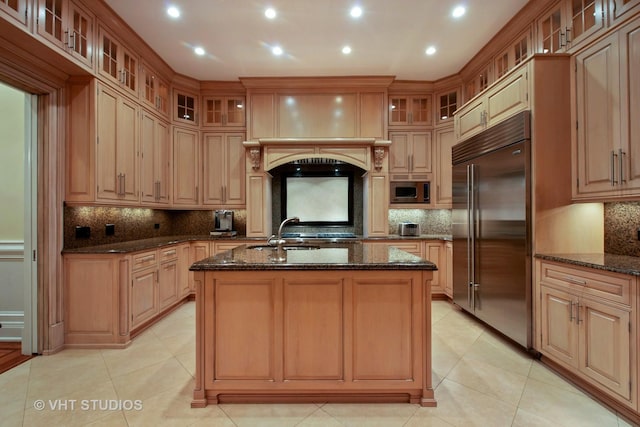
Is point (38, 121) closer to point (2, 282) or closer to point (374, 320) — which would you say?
point (2, 282)

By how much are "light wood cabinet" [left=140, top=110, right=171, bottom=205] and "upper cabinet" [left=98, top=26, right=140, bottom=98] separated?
0.37 metres

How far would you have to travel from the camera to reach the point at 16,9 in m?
2.04

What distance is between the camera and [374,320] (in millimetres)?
1879

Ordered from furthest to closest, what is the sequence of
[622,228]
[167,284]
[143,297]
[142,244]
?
[167,284], [142,244], [143,297], [622,228]

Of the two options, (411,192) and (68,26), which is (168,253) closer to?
(68,26)

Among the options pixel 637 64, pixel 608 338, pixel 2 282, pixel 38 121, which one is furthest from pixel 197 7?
pixel 608 338

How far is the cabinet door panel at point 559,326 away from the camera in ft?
6.95

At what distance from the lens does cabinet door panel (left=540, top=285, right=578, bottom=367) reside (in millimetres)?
2117

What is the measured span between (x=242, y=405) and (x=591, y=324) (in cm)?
236

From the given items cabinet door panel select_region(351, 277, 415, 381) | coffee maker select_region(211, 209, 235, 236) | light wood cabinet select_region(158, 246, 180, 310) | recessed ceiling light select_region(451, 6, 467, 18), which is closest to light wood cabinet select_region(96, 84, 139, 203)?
light wood cabinet select_region(158, 246, 180, 310)

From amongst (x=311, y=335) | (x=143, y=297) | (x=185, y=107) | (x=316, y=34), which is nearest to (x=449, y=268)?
(x=311, y=335)

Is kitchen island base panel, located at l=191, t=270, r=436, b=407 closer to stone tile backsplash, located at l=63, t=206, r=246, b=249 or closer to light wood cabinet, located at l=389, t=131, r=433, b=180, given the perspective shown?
stone tile backsplash, located at l=63, t=206, r=246, b=249

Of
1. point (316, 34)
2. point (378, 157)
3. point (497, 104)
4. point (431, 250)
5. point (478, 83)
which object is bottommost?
point (431, 250)

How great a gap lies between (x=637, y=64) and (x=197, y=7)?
11.6 feet
